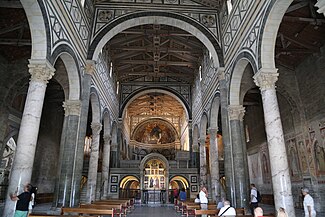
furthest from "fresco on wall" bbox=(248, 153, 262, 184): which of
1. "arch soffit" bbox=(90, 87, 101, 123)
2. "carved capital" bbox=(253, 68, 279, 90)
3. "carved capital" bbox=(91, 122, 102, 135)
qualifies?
"arch soffit" bbox=(90, 87, 101, 123)

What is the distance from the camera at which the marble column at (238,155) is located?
1152cm

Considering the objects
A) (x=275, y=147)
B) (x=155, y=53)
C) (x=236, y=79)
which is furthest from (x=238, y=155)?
(x=155, y=53)

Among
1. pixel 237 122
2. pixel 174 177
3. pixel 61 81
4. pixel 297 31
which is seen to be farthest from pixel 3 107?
pixel 297 31

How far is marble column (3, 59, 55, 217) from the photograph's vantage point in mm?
7266

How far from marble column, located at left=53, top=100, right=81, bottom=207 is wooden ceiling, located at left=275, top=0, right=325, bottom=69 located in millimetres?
10594

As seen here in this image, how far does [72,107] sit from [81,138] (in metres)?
1.62

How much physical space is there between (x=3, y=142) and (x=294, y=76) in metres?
17.6

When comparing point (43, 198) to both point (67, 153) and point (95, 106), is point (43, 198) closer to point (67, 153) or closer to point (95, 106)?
point (95, 106)

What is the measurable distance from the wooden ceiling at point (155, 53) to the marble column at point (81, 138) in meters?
5.33

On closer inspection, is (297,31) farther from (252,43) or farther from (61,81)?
(61,81)

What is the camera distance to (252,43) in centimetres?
1020

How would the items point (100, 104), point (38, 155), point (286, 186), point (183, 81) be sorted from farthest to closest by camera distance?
point (183, 81), point (38, 155), point (100, 104), point (286, 186)

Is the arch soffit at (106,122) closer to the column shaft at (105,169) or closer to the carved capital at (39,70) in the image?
the column shaft at (105,169)

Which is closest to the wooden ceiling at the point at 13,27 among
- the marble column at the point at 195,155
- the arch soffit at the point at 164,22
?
the arch soffit at the point at 164,22
